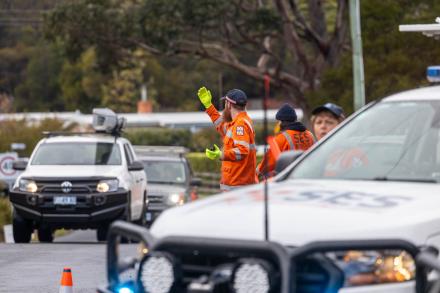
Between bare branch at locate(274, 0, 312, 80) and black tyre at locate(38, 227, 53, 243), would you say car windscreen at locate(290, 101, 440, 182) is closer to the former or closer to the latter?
black tyre at locate(38, 227, 53, 243)

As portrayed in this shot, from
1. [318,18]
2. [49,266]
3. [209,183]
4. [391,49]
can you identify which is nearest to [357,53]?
[391,49]

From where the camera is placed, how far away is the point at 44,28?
168 ft

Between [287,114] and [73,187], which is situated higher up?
[287,114]

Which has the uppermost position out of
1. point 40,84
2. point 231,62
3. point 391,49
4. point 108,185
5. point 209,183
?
point 391,49

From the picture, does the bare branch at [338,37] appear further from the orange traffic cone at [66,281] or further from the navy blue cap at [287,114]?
the orange traffic cone at [66,281]

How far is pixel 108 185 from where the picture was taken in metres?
22.2

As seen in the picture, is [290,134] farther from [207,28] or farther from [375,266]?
[207,28]

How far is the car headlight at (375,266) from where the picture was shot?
6.45 metres

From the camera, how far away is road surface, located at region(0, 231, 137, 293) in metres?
14.2

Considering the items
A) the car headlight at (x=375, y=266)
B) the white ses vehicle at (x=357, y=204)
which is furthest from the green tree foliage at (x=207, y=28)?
the car headlight at (x=375, y=266)

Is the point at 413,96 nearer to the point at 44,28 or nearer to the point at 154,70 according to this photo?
the point at 44,28

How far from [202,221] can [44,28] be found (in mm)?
45163

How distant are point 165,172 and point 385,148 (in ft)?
73.1

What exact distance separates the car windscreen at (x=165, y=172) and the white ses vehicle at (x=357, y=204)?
21.6m
